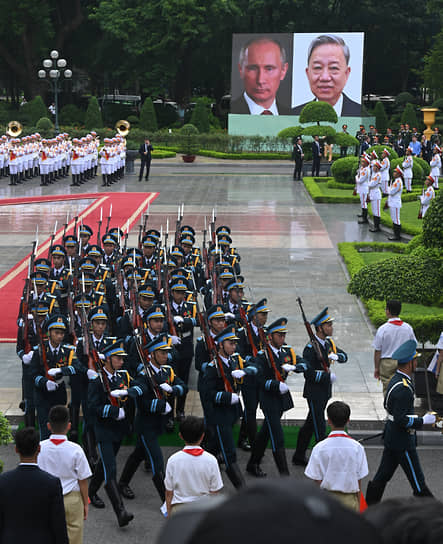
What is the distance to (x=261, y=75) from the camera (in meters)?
43.1

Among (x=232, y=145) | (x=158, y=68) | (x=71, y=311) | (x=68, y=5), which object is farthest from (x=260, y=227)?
(x=68, y=5)

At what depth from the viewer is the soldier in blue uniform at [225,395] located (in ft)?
23.0

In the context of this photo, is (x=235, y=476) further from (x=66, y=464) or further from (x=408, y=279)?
(x=408, y=279)

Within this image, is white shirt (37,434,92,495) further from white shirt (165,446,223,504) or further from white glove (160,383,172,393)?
white glove (160,383,172,393)

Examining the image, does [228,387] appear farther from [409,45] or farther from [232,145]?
[409,45]

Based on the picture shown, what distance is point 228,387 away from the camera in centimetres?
742

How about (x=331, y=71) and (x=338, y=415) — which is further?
(x=331, y=71)

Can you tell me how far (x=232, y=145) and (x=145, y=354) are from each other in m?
37.0

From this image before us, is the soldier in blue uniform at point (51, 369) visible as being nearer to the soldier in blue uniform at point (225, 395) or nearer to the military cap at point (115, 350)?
the military cap at point (115, 350)

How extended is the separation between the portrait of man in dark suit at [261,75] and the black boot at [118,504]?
125 ft

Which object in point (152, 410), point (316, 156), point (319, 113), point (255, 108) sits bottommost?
point (152, 410)

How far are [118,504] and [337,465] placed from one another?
2.03m

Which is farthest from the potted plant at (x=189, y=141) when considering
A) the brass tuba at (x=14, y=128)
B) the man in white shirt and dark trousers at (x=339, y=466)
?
the man in white shirt and dark trousers at (x=339, y=466)

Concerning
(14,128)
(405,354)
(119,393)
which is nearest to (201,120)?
(14,128)
